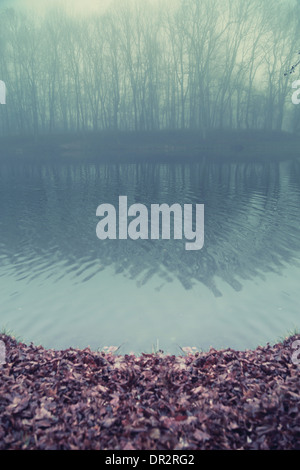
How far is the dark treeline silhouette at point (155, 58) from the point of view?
196ft

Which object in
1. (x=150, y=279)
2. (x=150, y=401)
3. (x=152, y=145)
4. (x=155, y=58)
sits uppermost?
(x=155, y=58)

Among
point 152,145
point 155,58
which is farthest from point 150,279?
point 155,58

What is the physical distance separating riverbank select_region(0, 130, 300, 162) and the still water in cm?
3663

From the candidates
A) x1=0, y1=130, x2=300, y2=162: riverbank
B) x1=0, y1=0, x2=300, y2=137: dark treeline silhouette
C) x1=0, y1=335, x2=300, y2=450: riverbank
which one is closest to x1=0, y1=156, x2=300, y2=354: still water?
x1=0, y1=335, x2=300, y2=450: riverbank

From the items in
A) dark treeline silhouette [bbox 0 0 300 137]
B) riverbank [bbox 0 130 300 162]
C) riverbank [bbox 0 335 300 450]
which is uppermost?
dark treeline silhouette [bbox 0 0 300 137]

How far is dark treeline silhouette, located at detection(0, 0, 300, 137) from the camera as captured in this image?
59750 mm

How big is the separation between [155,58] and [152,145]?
1801 centimetres

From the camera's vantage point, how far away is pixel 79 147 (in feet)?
203

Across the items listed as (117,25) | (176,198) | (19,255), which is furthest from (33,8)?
(19,255)

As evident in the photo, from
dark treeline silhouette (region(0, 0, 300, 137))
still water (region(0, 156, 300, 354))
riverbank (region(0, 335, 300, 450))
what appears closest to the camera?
riverbank (region(0, 335, 300, 450))

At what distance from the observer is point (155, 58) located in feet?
210

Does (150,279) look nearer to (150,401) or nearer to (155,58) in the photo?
(150,401)

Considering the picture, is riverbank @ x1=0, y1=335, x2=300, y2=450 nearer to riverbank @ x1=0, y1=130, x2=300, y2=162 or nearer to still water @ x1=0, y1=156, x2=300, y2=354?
still water @ x1=0, y1=156, x2=300, y2=354

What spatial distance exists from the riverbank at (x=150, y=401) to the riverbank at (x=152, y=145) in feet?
170
